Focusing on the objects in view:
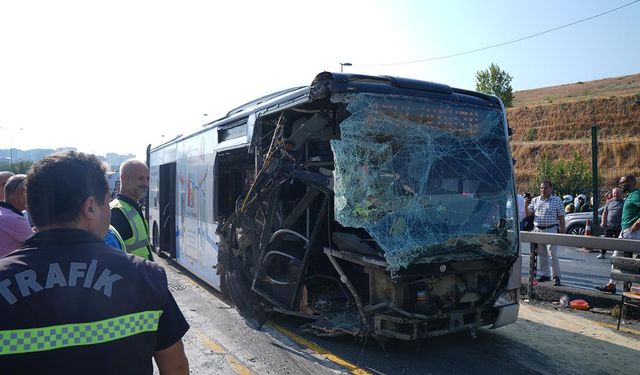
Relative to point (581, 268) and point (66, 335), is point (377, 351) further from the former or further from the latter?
point (581, 268)

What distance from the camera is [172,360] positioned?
1837mm

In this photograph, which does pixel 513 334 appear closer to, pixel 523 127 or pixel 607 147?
pixel 607 147

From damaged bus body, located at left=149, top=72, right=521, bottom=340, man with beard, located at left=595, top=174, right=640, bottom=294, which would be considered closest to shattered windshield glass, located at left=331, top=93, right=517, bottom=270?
damaged bus body, located at left=149, top=72, right=521, bottom=340

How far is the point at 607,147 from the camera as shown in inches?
1474

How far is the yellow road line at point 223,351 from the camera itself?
482 centimetres

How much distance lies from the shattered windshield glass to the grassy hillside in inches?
1365

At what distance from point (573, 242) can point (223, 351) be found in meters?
5.43

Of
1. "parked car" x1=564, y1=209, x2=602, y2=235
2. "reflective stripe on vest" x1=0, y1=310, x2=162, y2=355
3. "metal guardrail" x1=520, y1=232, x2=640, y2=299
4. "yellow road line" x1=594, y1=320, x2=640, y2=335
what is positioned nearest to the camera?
"reflective stripe on vest" x1=0, y1=310, x2=162, y2=355

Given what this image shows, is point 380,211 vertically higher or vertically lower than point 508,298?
higher

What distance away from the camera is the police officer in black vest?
1550mm

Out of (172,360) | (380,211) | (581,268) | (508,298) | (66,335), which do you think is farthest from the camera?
(581,268)

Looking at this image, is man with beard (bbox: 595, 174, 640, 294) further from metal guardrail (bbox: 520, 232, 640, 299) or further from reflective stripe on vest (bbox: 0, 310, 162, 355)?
reflective stripe on vest (bbox: 0, 310, 162, 355)

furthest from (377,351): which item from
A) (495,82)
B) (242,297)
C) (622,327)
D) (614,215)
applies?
(495,82)

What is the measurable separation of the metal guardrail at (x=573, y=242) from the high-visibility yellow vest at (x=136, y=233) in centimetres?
614
